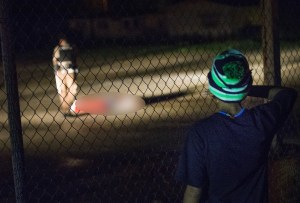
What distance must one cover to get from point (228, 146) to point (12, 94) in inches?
47.2

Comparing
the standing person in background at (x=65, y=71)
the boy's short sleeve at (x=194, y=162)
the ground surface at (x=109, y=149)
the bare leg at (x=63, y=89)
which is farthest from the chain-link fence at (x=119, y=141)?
the boy's short sleeve at (x=194, y=162)

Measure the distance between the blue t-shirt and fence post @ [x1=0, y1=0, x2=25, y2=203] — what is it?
38.4 inches

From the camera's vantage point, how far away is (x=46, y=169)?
21.7 feet

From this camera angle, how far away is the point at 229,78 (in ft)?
8.09

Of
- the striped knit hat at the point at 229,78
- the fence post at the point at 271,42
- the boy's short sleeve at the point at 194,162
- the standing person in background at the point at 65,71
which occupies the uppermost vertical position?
the standing person in background at the point at 65,71

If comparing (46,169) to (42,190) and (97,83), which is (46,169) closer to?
(42,190)

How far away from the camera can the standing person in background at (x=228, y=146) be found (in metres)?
2.43

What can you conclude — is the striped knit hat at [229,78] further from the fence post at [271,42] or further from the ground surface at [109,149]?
the ground surface at [109,149]

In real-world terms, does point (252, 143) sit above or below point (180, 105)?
below

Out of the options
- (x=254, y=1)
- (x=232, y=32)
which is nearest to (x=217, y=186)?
(x=232, y=32)

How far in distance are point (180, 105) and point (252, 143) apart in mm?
7662

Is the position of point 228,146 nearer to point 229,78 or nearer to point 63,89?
point 229,78

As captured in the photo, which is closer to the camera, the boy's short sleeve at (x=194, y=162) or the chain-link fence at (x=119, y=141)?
the boy's short sleeve at (x=194, y=162)

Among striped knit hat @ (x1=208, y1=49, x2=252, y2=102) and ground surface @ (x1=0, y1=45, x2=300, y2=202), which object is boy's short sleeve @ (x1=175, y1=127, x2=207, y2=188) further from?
ground surface @ (x1=0, y1=45, x2=300, y2=202)
